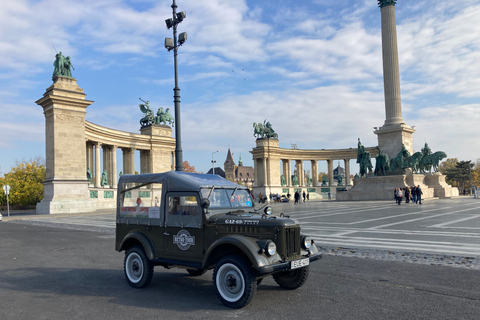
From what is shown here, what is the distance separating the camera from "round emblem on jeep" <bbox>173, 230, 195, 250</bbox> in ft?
22.9

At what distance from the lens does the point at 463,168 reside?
9200 centimetres

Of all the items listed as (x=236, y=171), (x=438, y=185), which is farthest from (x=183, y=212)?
(x=236, y=171)

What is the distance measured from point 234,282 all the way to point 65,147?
128 feet

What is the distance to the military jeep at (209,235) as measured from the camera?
20.0ft

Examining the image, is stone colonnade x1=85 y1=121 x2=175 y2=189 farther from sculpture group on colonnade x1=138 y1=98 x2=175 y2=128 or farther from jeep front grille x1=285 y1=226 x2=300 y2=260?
jeep front grille x1=285 y1=226 x2=300 y2=260

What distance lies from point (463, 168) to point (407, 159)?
192 ft

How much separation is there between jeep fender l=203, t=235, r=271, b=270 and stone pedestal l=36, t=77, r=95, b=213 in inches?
1413

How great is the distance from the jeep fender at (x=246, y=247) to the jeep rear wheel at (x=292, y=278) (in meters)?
1.23

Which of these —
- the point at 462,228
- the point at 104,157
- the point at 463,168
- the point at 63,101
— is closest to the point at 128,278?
the point at 462,228

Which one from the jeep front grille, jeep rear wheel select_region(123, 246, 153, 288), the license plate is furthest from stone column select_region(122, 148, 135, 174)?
the license plate

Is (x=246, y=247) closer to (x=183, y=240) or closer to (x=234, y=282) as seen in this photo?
(x=234, y=282)

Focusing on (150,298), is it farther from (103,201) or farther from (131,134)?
(131,134)

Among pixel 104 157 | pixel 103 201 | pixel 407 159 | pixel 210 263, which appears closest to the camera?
pixel 210 263

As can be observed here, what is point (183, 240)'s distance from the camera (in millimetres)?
7094
